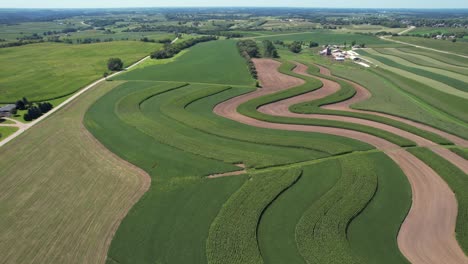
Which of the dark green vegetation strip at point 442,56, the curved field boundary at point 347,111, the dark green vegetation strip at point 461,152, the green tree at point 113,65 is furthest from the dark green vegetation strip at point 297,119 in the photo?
the dark green vegetation strip at point 442,56

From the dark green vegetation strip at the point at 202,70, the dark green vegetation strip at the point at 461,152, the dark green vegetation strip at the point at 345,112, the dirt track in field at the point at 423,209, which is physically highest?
the dark green vegetation strip at the point at 202,70

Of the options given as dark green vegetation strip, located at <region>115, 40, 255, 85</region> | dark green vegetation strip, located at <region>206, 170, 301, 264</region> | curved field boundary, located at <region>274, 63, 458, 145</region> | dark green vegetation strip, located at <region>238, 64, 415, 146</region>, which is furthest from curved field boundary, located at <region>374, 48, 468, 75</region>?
dark green vegetation strip, located at <region>206, 170, 301, 264</region>

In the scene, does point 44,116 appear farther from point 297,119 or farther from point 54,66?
point 54,66

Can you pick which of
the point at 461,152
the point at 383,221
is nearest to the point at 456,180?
the point at 461,152

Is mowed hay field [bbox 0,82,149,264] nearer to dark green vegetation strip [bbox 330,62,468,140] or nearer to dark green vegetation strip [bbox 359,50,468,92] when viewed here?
dark green vegetation strip [bbox 330,62,468,140]

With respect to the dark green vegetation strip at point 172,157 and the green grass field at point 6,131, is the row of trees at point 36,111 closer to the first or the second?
the green grass field at point 6,131

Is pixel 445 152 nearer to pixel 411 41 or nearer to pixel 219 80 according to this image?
pixel 219 80
